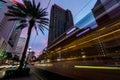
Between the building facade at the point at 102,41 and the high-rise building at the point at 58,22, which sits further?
the high-rise building at the point at 58,22

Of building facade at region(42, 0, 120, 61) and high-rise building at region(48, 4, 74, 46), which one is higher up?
high-rise building at region(48, 4, 74, 46)

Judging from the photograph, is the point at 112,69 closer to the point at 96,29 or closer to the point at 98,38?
the point at 98,38

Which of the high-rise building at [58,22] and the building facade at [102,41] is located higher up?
the high-rise building at [58,22]

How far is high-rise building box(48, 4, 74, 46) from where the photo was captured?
226ft

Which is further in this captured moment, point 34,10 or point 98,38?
point 34,10

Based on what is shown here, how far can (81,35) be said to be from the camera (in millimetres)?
7570

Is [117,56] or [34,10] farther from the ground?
[34,10]

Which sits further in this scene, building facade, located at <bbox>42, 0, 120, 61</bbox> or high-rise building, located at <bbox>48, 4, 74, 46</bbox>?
high-rise building, located at <bbox>48, 4, 74, 46</bbox>

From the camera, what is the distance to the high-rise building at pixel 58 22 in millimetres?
68981

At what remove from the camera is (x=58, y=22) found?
260 ft

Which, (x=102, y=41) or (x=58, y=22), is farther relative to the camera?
(x=58, y=22)

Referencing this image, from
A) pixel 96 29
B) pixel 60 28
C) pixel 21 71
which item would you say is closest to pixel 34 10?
pixel 21 71

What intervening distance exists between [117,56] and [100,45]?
1237mm

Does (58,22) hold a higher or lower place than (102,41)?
higher
